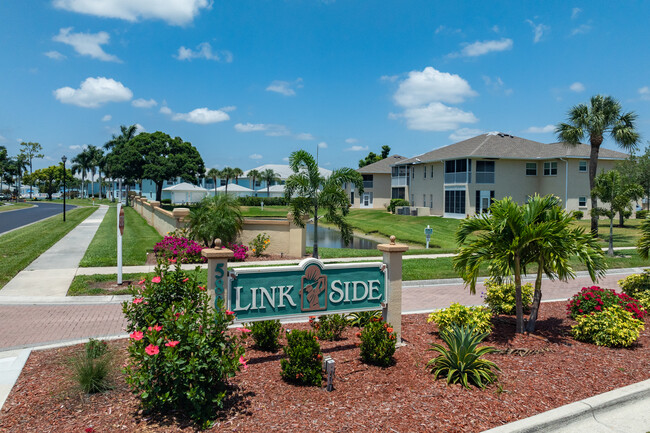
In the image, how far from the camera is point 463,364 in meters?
5.89

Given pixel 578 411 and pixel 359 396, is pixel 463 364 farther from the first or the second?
pixel 359 396

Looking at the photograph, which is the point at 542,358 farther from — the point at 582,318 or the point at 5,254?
the point at 5,254

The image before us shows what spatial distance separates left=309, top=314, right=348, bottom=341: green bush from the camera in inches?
288

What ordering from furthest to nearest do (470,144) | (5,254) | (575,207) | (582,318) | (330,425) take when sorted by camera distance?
1. (470,144)
2. (575,207)
3. (5,254)
4. (582,318)
5. (330,425)

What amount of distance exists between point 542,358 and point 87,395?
600cm

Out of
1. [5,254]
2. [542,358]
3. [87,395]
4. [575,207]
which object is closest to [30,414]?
[87,395]

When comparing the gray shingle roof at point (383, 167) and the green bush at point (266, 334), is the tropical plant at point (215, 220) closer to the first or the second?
the green bush at point (266, 334)

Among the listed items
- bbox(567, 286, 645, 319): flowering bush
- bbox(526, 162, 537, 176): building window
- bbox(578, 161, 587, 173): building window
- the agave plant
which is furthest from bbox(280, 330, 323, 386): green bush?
bbox(578, 161, 587, 173): building window

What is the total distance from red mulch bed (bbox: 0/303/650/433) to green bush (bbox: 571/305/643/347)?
19 centimetres

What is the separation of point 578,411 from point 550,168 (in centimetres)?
4154

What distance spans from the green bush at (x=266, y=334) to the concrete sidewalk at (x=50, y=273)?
22.6ft

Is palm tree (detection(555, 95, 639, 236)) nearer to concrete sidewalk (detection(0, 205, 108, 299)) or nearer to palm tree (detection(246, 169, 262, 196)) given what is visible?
concrete sidewalk (detection(0, 205, 108, 299))

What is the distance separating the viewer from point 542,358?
679 cm

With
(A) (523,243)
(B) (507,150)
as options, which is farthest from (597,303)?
(B) (507,150)
